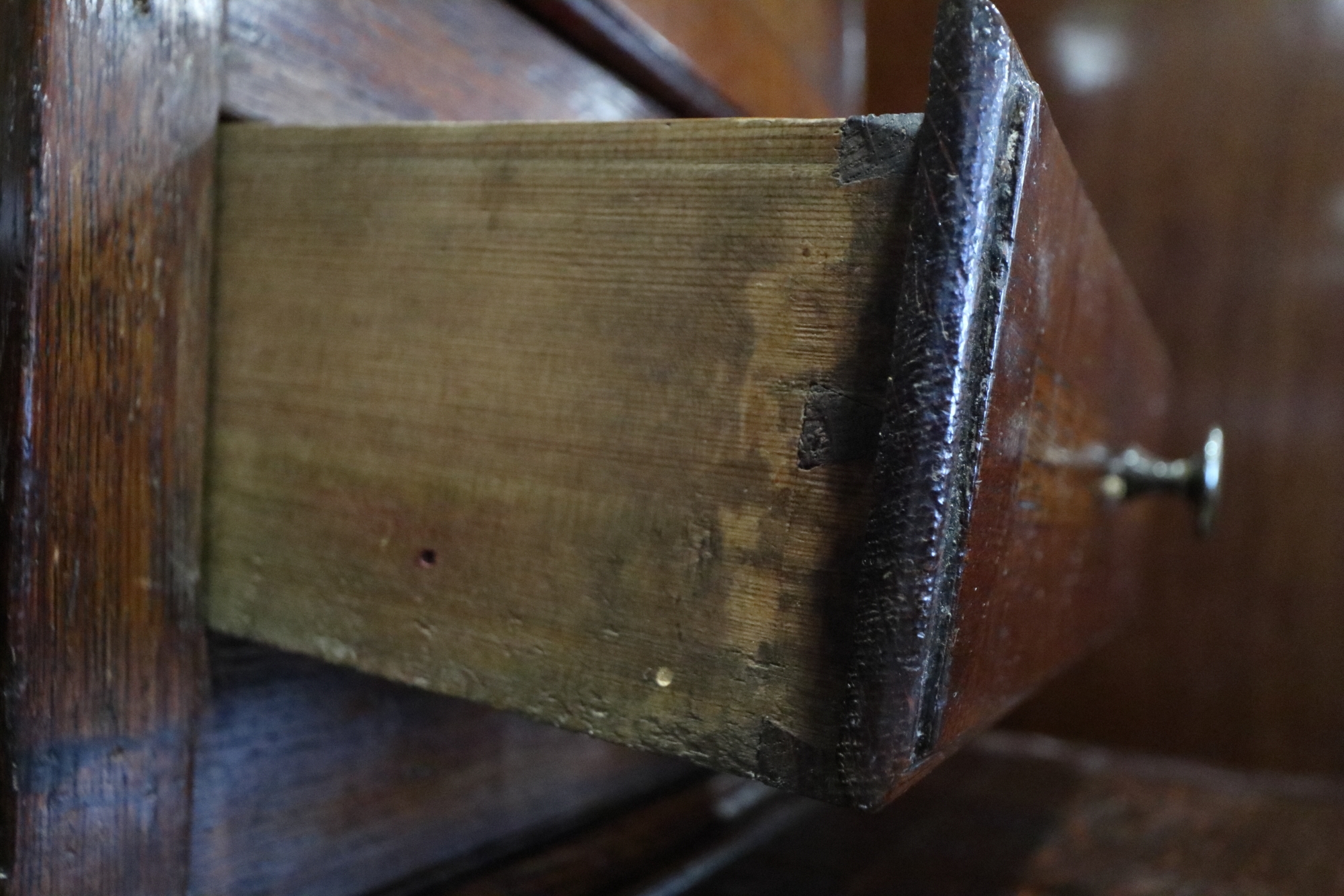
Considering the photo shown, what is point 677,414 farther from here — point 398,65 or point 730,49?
point 730,49

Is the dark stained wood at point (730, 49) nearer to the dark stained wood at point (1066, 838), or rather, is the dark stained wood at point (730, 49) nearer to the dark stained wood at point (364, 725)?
the dark stained wood at point (364, 725)

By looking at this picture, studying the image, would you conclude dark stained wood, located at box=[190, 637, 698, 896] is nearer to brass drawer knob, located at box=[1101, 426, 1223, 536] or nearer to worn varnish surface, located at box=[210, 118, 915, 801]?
worn varnish surface, located at box=[210, 118, 915, 801]

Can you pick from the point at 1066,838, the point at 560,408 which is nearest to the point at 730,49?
the point at 560,408

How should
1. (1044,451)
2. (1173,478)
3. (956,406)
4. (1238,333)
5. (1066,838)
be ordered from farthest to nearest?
(1238,333) → (1066,838) → (1173,478) → (1044,451) → (956,406)

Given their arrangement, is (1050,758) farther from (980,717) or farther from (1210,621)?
(980,717)

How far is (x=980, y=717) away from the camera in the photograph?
0.41 m

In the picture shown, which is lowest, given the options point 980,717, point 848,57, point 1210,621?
point 1210,621

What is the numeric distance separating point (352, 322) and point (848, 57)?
858 millimetres

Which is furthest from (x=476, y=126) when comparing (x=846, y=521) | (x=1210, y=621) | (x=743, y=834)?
(x=1210, y=621)

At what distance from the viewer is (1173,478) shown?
28.0 inches

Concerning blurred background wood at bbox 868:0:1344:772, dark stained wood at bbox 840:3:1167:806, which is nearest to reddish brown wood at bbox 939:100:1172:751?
dark stained wood at bbox 840:3:1167:806

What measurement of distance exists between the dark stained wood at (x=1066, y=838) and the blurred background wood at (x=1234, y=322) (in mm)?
112

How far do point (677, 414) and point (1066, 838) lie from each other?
68 cm

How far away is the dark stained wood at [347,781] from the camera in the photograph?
516 millimetres
